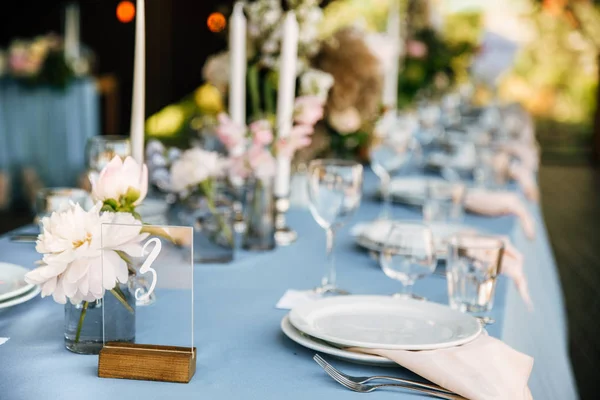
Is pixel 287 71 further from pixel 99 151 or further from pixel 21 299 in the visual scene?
pixel 21 299

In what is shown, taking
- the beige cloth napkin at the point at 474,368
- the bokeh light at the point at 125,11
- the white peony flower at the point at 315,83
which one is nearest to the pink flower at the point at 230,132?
the white peony flower at the point at 315,83

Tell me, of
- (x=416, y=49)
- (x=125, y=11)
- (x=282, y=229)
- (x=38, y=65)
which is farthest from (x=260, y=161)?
(x=125, y=11)

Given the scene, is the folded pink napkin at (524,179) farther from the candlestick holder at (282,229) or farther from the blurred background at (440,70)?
the candlestick holder at (282,229)

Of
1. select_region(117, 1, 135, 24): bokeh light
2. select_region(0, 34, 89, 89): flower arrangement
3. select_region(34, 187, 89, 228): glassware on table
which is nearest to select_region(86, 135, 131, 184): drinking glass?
select_region(34, 187, 89, 228): glassware on table

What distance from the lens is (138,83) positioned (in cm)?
134

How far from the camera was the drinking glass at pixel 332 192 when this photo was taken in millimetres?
1504

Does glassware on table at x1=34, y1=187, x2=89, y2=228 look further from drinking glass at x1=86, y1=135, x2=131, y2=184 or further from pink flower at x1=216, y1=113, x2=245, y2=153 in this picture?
pink flower at x1=216, y1=113, x2=245, y2=153

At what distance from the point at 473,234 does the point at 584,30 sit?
955 centimetres

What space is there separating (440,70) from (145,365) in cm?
418

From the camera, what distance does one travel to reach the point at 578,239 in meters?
6.11

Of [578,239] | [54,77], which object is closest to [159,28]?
[54,77]

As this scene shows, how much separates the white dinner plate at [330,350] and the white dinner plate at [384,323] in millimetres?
12

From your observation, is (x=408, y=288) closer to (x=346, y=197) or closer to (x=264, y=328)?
(x=346, y=197)

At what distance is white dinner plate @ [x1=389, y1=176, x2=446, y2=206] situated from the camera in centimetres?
241
